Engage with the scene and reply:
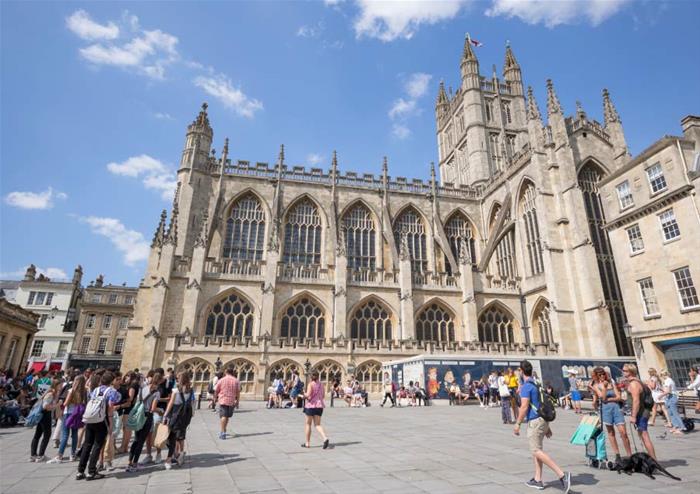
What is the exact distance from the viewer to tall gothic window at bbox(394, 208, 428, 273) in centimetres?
3303

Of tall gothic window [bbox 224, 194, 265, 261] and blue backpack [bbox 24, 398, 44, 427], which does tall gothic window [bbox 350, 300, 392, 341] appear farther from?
blue backpack [bbox 24, 398, 44, 427]

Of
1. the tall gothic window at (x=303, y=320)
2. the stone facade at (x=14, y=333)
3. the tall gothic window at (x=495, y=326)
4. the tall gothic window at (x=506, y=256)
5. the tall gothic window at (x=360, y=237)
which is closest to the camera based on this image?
the stone facade at (x=14, y=333)

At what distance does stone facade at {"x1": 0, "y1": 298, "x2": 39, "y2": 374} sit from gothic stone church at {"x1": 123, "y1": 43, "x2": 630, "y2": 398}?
5.86 m

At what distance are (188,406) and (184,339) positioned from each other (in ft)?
54.4

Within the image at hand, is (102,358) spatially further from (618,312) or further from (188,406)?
(618,312)

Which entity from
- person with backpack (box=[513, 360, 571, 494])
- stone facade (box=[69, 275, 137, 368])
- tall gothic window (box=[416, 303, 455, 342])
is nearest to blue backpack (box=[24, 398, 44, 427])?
person with backpack (box=[513, 360, 571, 494])

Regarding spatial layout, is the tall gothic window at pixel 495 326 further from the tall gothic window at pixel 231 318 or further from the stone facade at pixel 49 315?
the stone facade at pixel 49 315

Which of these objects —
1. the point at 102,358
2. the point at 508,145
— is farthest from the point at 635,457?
the point at 102,358

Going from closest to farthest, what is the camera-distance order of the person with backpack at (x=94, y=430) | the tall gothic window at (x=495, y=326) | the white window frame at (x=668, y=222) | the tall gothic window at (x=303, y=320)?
the person with backpack at (x=94, y=430), the white window frame at (x=668, y=222), the tall gothic window at (x=303, y=320), the tall gothic window at (x=495, y=326)

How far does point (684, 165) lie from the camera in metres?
16.8

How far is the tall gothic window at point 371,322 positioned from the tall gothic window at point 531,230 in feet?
36.6

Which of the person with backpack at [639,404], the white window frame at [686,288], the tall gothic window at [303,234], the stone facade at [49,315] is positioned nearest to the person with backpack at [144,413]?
the person with backpack at [639,404]

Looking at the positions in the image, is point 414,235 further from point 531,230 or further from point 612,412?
point 612,412

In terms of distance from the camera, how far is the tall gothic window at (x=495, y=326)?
2788 centimetres
